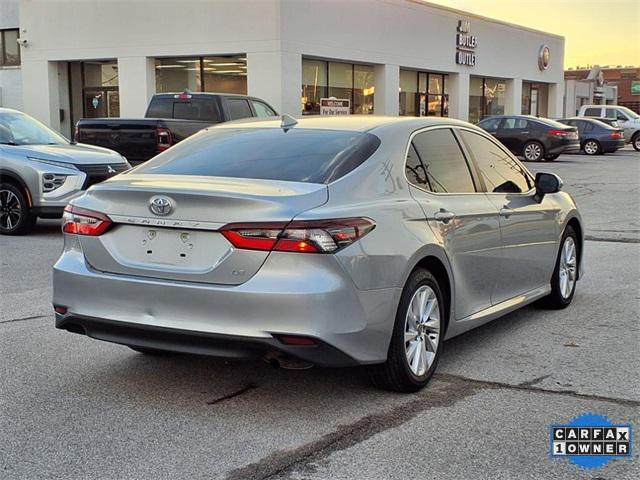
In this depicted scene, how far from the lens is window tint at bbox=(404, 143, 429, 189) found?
16.6 feet

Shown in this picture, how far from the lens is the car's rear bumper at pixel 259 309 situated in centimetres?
412

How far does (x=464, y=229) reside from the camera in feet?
17.5

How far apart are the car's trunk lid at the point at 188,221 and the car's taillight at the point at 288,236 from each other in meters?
0.03

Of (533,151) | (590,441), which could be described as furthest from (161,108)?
(533,151)

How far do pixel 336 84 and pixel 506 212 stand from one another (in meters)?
24.4

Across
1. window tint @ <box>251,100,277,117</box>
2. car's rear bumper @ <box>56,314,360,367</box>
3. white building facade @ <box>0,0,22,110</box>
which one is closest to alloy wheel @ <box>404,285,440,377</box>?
car's rear bumper @ <box>56,314,360,367</box>

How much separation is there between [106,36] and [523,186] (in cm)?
2427

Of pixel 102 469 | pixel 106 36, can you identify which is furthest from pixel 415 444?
pixel 106 36

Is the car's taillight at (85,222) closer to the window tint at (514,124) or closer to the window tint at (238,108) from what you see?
the window tint at (238,108)

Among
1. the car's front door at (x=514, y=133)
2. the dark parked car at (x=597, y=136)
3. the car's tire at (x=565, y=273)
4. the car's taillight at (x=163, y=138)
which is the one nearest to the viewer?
the car's tire at (x=565, y=273)

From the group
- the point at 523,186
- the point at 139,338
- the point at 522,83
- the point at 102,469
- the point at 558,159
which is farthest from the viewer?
the point at 522,83

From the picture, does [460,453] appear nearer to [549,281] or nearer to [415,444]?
[415,444]

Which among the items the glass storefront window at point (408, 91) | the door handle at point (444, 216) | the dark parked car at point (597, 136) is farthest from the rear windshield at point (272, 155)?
the dark parked car at point (597, 136)

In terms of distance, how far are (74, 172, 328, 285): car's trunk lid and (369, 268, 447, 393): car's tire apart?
2.79 ft
